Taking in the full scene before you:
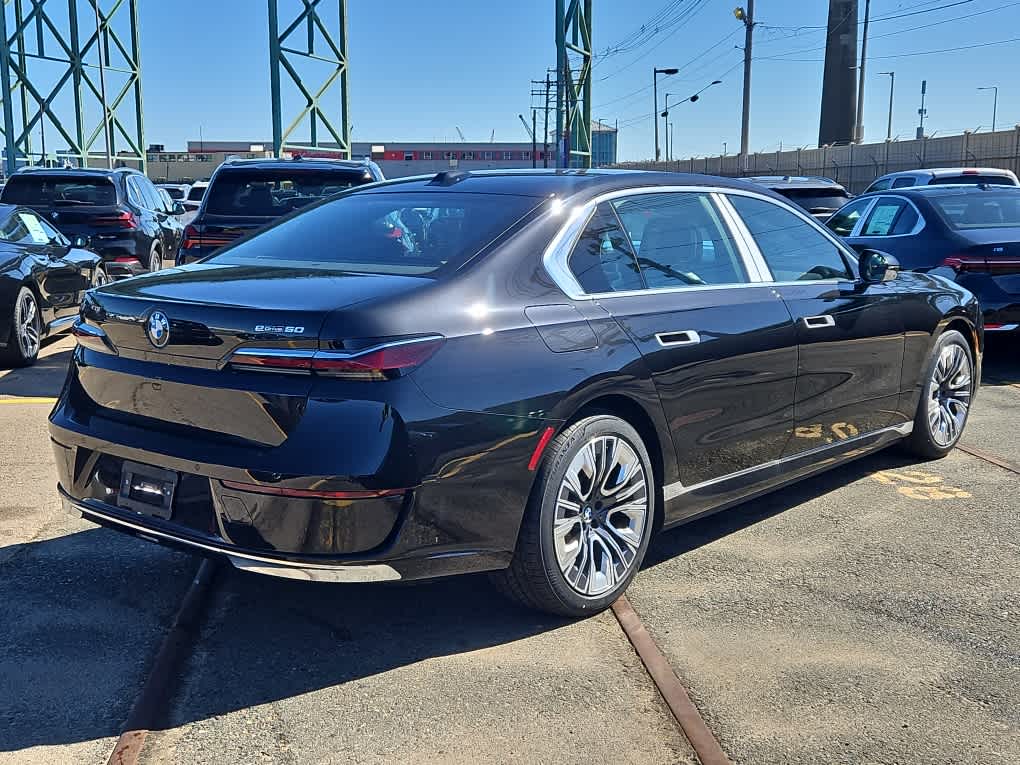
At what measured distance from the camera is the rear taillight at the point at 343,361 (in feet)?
10.1

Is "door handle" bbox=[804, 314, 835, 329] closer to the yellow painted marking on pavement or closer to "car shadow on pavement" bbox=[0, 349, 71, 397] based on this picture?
the yellow painted marking on pavement

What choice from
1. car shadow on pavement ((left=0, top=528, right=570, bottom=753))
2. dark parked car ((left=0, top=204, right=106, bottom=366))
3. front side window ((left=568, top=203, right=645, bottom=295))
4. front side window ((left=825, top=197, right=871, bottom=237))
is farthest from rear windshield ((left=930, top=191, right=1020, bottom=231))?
dark parked car ((left=0, top=204, right=106, bottom=366))

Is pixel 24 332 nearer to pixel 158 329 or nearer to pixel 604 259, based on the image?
pixel 158 329

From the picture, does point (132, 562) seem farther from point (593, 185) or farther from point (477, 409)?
point (593, 185)

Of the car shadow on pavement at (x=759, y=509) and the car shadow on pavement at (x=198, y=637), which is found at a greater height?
the car shadow on pavement at (x=198, y=637)

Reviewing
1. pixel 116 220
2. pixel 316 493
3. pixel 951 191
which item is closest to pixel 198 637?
pixel 316 493

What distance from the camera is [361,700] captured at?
3.17 m

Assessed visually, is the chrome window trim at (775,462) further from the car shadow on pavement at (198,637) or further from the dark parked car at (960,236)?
the dark parked car at (960,236)

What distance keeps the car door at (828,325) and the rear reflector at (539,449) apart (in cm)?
164

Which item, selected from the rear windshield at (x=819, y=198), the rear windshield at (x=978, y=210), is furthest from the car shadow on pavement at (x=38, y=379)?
the rear windshield at (x=819, y=198)

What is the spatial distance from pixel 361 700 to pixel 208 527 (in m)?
0.71

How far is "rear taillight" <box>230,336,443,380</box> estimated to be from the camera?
3.08m

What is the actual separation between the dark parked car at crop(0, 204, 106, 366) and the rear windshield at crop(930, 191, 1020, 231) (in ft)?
25.7

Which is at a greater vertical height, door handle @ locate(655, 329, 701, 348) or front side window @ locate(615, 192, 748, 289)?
front side window @ locate(615, 192, 748, 289)
